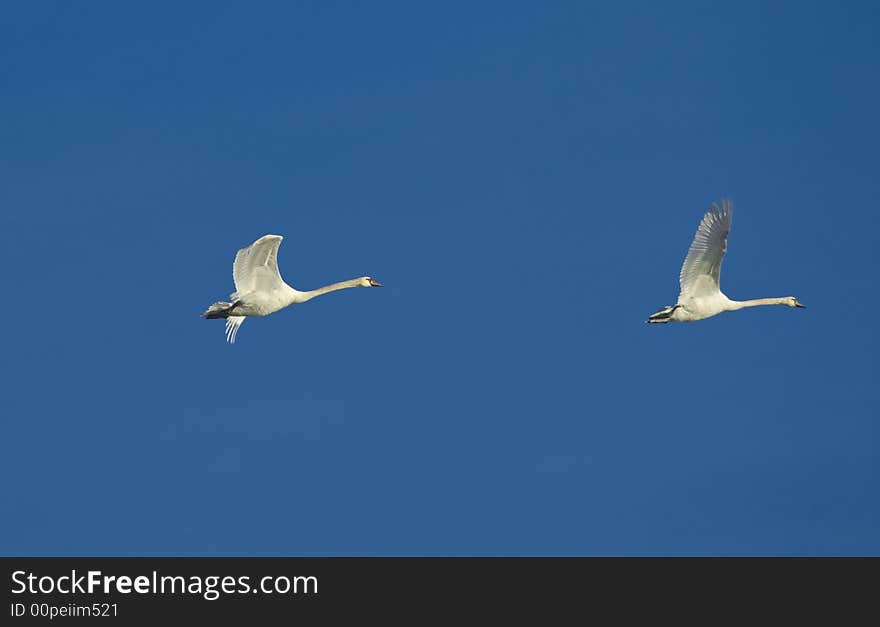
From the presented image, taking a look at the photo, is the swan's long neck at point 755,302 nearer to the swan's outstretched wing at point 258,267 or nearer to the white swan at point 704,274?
the white swan at point 704,274

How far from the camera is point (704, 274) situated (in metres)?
51.8

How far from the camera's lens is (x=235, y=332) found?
54188mm

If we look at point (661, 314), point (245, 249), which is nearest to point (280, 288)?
point (245, 249)

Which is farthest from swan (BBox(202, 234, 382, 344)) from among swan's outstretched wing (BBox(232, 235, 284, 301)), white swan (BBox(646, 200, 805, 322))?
white swan (BBox(646, 200, 805, 322))

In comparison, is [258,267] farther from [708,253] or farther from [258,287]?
[708,253]

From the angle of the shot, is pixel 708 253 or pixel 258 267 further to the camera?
pixel 708 253

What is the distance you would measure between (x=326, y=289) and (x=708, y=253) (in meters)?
9.87

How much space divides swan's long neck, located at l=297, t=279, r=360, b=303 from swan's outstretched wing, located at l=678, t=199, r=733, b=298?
8585mm

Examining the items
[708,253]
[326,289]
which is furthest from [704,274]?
[326,289]

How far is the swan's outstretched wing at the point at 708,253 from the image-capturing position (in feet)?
167
